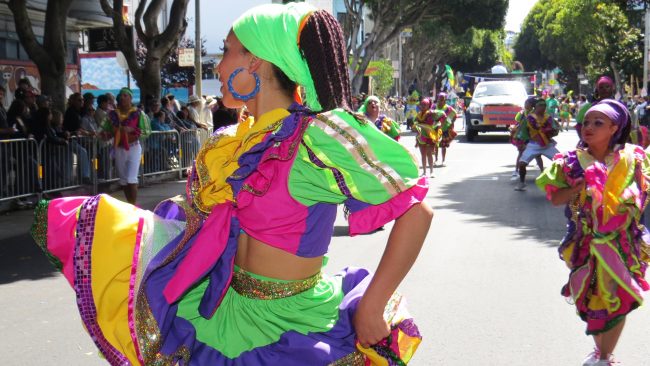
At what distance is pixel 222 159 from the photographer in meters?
2.75

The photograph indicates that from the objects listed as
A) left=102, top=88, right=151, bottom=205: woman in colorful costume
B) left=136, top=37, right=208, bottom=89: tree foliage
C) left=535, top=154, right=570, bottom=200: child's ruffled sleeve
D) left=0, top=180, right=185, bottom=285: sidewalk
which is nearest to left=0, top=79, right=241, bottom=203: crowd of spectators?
left=102, top=88, right=151, bottom=205: woman in colorful costume

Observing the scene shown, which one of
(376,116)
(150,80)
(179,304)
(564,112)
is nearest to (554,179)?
(179,304)

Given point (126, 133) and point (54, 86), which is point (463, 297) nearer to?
point (126, 133)

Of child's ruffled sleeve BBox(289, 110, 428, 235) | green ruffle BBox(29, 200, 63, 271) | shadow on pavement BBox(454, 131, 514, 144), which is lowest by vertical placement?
shadow on pavement BBox(454, 131, 514, 144)

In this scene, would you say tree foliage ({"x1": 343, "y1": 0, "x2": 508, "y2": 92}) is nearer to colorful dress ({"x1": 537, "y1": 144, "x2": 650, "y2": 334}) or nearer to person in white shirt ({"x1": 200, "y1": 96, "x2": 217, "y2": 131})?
person in white shirt ({"x1": 200, "y1": 96, "x2": 217, "y2": 131})

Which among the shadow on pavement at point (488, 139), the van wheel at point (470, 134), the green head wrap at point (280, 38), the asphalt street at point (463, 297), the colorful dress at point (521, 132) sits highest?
the green head wrap at point (280, 38)

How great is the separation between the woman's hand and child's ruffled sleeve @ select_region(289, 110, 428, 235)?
0.21 meters

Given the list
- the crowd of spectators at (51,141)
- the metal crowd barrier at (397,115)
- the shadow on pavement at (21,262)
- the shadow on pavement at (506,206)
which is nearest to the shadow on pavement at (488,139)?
the metal crowd barrier at (397,115)

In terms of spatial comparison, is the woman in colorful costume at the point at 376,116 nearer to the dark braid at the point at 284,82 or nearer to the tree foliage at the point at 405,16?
the dark braid at the point at 284,82

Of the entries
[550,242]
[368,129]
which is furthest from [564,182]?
[550,242]

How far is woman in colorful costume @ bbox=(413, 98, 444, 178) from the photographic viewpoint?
739 inches

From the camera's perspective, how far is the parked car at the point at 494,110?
104 ft

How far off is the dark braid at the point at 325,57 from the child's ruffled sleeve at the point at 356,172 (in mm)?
67

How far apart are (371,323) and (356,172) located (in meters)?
0.40
